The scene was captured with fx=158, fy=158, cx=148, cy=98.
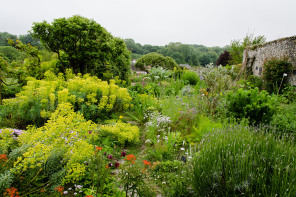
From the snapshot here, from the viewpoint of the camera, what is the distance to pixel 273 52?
11094 mm

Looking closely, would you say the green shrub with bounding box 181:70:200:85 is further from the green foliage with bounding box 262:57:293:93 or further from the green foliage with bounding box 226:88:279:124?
the green foliage with bounding box 226:88:279:124

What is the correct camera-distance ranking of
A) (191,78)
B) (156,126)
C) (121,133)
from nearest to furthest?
1. (121,133)
2. (156,126)
3. (191,78)

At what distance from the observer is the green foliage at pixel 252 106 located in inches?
147

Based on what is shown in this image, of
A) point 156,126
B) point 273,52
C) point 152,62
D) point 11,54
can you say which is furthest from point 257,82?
point 11,54

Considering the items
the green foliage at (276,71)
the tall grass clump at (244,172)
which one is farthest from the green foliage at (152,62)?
the tall grass clump at (244,172)

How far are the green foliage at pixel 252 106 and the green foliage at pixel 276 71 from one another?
22.8 feet

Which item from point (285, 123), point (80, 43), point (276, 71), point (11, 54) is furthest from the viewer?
point (11, 54)

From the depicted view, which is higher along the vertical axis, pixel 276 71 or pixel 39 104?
pixel 276 71

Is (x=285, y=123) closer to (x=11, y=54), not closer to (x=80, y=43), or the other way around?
(x=80, y=43)

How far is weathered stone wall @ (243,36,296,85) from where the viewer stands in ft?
30.5

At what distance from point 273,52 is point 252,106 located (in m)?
10.3

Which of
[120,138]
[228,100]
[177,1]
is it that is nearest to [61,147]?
[120,138]

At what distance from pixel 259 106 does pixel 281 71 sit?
810 centimetres

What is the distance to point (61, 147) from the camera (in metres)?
1.78
